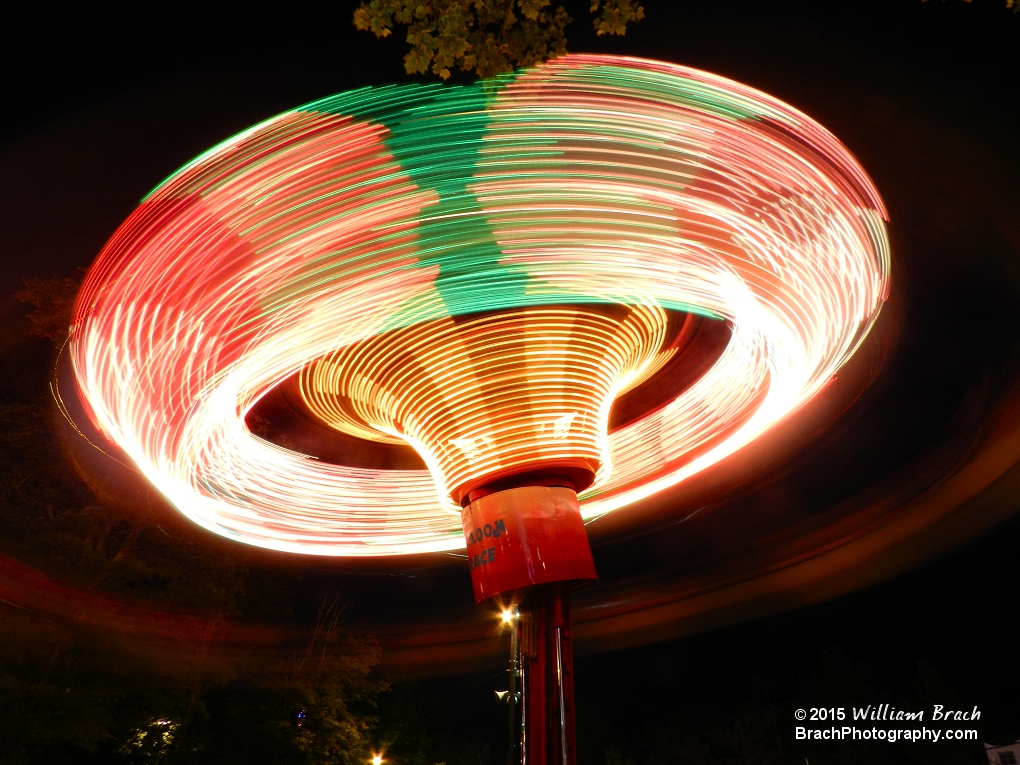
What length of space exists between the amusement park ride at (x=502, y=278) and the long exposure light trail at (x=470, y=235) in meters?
0.02

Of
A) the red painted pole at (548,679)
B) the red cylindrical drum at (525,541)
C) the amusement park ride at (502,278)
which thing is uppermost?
the amusement park ride at (502,278)

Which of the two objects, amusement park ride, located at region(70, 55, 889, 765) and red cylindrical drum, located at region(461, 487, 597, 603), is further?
red cylindrical drum, located at region(461, 487, 597, 603)

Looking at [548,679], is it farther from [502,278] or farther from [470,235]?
[470,235]

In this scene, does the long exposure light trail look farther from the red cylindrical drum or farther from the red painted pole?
the red painted pole

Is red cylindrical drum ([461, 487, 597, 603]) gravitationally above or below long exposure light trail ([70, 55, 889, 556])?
below

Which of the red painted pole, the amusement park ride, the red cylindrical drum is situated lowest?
the red painted pole

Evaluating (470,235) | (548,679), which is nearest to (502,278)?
(470,235)

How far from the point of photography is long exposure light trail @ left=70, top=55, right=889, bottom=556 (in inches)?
192

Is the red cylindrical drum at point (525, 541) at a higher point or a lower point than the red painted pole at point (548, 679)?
Answer: higher

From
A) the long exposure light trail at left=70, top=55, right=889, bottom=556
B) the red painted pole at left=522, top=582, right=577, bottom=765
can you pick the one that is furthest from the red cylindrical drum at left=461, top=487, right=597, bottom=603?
the long exposure light trail at left=70, top=55, right=889, bottom=556

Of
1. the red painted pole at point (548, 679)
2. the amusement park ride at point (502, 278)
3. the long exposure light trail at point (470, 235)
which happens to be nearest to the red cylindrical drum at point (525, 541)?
the amusement park ride at point (502, 278)

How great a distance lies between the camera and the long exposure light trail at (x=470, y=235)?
4.88 meters

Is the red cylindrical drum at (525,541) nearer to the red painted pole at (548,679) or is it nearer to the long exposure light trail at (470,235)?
the red painted pole at (548,679)

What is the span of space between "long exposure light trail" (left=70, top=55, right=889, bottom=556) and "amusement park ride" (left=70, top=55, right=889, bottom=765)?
18 millimetres
